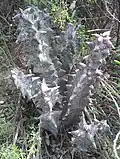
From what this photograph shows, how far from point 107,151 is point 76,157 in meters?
0.11

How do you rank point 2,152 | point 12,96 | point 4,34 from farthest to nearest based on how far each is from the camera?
point 4,34, point 12,96, point 2,152

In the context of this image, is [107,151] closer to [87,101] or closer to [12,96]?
[87,101]

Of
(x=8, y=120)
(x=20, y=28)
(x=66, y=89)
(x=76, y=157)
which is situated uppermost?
(x=20, y=28)

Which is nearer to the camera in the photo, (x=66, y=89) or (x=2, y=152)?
(x=2, y=152)

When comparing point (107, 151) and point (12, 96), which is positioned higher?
point (12, 96)

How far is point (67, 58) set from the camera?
4.47ft

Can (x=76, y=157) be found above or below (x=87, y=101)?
below

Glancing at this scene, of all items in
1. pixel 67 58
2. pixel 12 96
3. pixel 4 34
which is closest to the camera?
pixel 67 58

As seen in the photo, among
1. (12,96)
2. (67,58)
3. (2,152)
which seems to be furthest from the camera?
(12,96)

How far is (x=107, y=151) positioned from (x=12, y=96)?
43cm

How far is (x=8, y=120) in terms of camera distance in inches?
55.2

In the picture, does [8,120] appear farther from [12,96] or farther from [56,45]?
[56,45]

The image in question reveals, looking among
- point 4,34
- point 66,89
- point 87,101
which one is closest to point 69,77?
point 66,89

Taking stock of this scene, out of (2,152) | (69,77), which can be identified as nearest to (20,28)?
(69,77)
